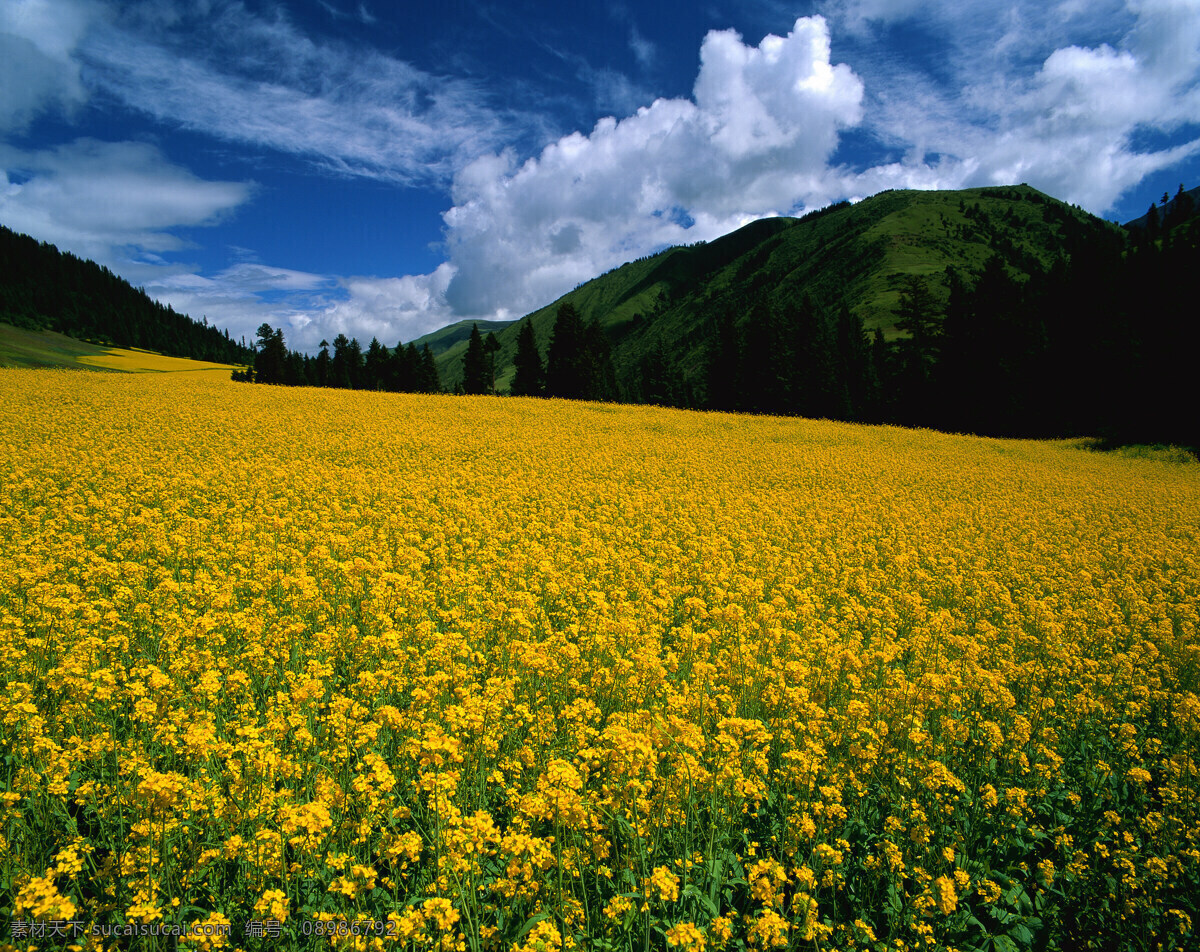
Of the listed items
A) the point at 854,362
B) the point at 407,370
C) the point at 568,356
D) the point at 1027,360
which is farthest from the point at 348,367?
the point at 1027,360

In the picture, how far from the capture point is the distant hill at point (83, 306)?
371ft

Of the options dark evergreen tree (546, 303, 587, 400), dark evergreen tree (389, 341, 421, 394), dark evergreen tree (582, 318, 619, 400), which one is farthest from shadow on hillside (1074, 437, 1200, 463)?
dark evergreen tree (389, 341, 421, 394)

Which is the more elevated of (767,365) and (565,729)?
(767,365)

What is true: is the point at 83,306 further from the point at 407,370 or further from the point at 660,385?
the point at 660,385

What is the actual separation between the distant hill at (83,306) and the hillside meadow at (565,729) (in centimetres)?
13623

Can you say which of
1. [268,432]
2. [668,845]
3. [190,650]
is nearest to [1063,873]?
[668,845]

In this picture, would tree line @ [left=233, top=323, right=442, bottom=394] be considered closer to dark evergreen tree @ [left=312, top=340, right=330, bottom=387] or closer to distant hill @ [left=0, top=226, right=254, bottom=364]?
dark evergreen tree @ [left=312, top=340, right=330, bottom=387]

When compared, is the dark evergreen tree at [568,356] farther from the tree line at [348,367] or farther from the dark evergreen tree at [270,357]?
the dark evergreen tree at [270,357]

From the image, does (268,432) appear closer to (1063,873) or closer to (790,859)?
(790,859)

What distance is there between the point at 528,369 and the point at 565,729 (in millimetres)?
54404

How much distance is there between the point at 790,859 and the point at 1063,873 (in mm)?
1803

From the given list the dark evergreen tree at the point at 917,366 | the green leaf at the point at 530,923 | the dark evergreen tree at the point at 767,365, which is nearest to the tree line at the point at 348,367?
the dark evergreen tree at the point at 767,365

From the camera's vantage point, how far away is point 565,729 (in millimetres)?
4570

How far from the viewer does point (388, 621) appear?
5559mm
